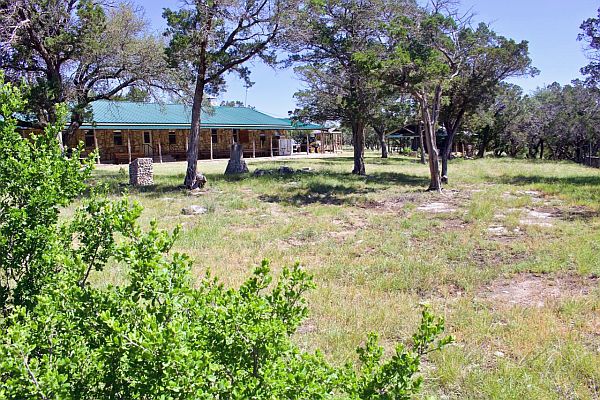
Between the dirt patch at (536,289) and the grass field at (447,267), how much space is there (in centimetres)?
2

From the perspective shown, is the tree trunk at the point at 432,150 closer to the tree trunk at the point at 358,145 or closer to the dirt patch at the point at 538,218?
the dirt patch at the point at 538,218

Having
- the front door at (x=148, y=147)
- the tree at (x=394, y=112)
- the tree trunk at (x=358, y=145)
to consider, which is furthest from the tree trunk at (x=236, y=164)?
the front door at (x=148, y=147)

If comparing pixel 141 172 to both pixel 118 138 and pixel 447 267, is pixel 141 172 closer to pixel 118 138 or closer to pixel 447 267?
pixel 447 267

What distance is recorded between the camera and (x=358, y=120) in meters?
19.7

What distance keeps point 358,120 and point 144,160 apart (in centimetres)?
938

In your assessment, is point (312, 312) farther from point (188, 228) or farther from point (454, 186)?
point (454, 186)

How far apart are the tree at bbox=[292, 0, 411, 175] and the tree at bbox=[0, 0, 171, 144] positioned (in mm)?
5787

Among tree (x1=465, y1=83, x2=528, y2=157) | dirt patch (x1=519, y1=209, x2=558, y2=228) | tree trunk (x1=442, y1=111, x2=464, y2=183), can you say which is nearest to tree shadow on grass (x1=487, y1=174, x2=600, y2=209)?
dirt patch (x1=519, y1=209, x2=558, y2=228)

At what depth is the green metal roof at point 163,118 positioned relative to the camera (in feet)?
94.9

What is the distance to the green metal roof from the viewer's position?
2894 cm

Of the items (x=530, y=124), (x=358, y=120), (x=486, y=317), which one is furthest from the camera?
(x=530, y=124)

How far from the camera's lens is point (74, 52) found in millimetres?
13914

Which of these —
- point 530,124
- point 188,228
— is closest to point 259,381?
point 188,228

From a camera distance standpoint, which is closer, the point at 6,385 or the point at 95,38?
the point at 6,385
